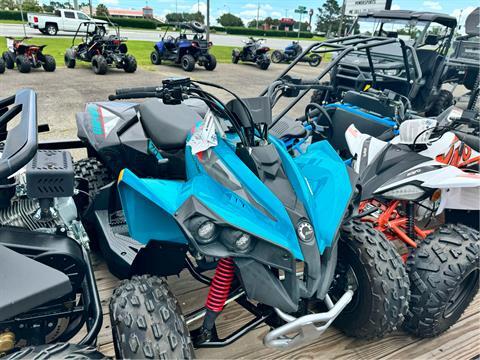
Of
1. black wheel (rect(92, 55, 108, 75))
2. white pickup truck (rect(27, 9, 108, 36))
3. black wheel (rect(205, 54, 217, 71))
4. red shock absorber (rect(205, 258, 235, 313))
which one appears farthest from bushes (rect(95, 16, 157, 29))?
red shock absorber (rect(205, 258, 235, 313))

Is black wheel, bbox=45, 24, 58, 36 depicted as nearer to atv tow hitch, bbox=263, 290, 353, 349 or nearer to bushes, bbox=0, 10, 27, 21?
bushes, bbox=0, 10, 27, 21

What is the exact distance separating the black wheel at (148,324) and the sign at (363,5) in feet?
41.6

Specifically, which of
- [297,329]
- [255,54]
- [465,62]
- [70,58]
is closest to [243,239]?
[297,329]

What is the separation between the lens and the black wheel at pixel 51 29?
21.2 metres

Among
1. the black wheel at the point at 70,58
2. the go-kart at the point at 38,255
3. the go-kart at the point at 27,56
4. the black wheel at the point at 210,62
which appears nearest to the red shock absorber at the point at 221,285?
the go-kart at the point at 38,255

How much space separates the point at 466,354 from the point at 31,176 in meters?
2.34

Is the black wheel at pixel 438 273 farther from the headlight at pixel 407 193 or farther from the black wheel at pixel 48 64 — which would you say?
the black wheel at pixel 48 64

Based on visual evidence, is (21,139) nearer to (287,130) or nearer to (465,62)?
(287,130)

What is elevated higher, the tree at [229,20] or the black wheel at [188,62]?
the black wheel at [188,62]

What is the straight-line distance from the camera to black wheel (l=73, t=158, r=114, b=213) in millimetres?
2525

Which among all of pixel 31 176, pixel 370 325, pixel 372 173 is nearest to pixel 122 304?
pixel 31 176

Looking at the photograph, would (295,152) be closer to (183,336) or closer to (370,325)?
(370,325)

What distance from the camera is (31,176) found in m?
1.42

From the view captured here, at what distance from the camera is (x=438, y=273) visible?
2055 millimetres
